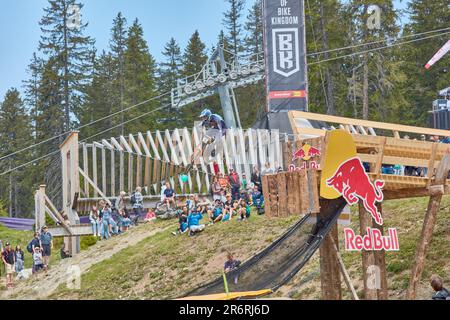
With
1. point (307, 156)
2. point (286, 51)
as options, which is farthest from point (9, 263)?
point (286, 51)

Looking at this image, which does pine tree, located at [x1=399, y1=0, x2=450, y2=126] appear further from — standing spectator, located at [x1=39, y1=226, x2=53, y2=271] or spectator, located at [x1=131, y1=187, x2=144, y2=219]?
standing spectator, located at [x1=39, y1=226, x2=53, y2=271]

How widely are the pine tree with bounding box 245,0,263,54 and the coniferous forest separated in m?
4.32

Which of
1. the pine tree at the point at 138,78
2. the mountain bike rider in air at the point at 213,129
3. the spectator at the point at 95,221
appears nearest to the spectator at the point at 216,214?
the spectator at the point at 95,221

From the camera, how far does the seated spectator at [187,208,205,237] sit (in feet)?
75.3

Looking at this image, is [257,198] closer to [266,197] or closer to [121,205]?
[121,205]

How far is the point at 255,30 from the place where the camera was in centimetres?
6494

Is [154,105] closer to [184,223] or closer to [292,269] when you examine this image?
[184,223]

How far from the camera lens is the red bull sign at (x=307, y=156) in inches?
540

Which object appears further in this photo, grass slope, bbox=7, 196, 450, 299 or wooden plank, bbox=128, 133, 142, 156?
wooden plank, bbox=128, 133, 142, 156

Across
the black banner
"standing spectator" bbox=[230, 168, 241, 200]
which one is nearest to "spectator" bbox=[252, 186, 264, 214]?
"standing spectator" bbox=[230, 168, 241, 200]

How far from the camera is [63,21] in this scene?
48000mm

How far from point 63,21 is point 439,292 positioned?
1494 inches

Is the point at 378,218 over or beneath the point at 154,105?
beneath
